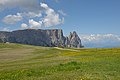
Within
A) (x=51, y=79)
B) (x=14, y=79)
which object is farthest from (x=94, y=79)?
(x=14, y=79)

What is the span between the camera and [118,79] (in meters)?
24.2

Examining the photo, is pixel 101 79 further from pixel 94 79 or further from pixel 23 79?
pixel 23 79

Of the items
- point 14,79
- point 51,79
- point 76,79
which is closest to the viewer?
point 76,79

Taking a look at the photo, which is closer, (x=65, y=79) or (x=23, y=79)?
(x=65, y=79)

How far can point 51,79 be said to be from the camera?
24578mm

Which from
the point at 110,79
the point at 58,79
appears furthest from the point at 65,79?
the point at 110,79

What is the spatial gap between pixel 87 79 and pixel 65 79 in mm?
1941

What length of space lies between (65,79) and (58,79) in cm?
82

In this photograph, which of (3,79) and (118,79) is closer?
(118,79)

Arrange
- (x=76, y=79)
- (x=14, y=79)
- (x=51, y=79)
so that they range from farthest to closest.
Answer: (x=14, y=79) → (x=51, y=79) → (x=76, y=79)

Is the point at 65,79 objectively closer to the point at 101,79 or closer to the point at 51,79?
the point at 51,79

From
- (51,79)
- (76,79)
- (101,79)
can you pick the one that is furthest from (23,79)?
(101,79)

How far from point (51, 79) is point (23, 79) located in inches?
113

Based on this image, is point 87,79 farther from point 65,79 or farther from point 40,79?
point 40,79
